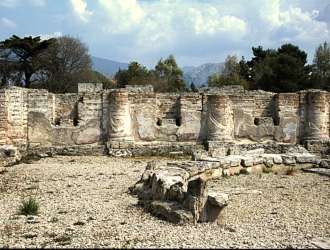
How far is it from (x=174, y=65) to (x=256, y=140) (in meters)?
40.7

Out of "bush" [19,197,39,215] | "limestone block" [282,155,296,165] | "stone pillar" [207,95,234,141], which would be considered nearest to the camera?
"bush" [19,197,39,215]

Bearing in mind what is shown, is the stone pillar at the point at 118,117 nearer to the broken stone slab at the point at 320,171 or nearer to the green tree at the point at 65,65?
the broken stone slab at the point at 320,171

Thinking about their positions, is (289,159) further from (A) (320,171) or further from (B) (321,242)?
(B) (321,242)

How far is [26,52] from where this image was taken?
4472cm

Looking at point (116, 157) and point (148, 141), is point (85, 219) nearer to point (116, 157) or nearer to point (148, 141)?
point (116, 157)

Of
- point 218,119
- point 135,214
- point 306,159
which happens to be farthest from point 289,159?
point 135,214

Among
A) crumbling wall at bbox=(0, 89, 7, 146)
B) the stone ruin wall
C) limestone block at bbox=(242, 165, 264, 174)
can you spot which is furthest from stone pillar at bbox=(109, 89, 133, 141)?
limestone block at bbox=(242, 165, 264, 174)

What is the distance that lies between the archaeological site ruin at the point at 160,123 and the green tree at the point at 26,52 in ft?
83.5

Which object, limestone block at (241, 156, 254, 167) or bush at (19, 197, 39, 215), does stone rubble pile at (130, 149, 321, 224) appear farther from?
bush at (19, 197, 39, 215)

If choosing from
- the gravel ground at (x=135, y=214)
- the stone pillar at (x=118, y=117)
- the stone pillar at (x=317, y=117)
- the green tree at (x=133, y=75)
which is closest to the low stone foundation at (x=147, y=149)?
the stone pillar at (x=118, y=117)

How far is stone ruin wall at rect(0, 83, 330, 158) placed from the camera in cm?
1934

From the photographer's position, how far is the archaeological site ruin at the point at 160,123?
Answer: 19.0m

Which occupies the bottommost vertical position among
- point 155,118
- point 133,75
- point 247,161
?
point 247,161

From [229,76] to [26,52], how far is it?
21.7m
